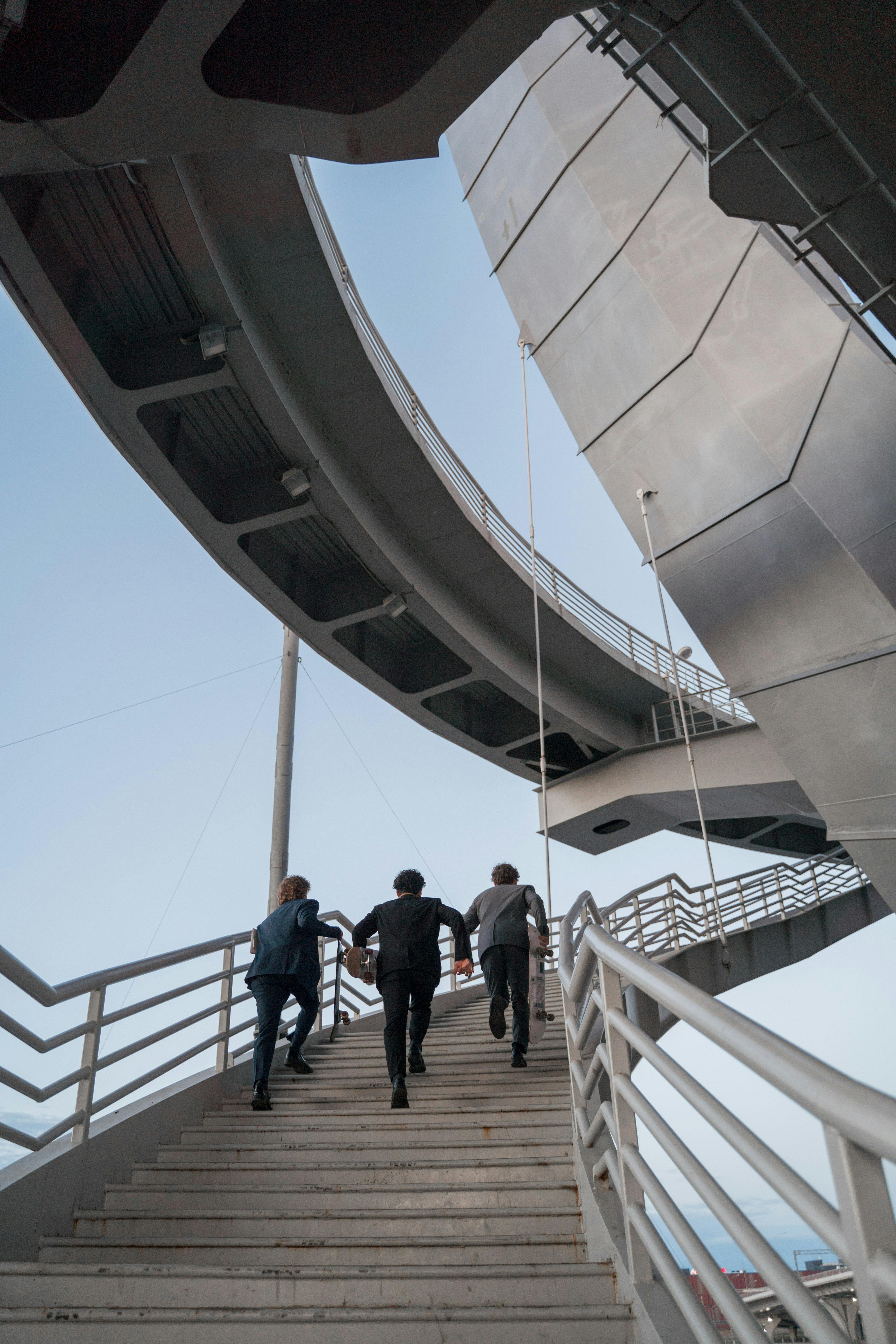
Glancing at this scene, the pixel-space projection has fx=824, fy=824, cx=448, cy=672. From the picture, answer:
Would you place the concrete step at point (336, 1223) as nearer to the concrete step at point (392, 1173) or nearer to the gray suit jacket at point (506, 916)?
the concrete step at point (392, 1173)

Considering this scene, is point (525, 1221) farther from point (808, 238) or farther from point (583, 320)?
point (583, 320)

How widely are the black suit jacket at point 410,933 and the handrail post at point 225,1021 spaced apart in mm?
1043

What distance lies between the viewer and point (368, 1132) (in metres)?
5.11

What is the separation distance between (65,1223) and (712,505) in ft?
28.6

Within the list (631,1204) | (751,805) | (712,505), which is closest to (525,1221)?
(631,1204)

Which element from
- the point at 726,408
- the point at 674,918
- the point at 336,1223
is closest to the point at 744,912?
the point at 674,918

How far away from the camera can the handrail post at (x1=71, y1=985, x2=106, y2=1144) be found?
4.43 m

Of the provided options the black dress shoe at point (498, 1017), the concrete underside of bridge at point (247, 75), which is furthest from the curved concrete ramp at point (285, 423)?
the black dress shoe at point (498, 1017)

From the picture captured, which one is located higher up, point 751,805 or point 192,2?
point 751,805

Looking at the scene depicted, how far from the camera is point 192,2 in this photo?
4.62 m

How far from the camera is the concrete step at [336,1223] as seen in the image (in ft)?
12.1

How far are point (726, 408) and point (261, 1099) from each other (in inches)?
326

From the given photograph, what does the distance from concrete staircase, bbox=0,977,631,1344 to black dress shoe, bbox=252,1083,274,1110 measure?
0.11 meters

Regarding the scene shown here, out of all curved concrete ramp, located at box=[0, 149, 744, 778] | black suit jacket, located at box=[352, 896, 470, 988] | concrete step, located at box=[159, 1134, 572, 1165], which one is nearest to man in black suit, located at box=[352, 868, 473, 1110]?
black suit jacket, located at box=[352, 896, 470, 988]
